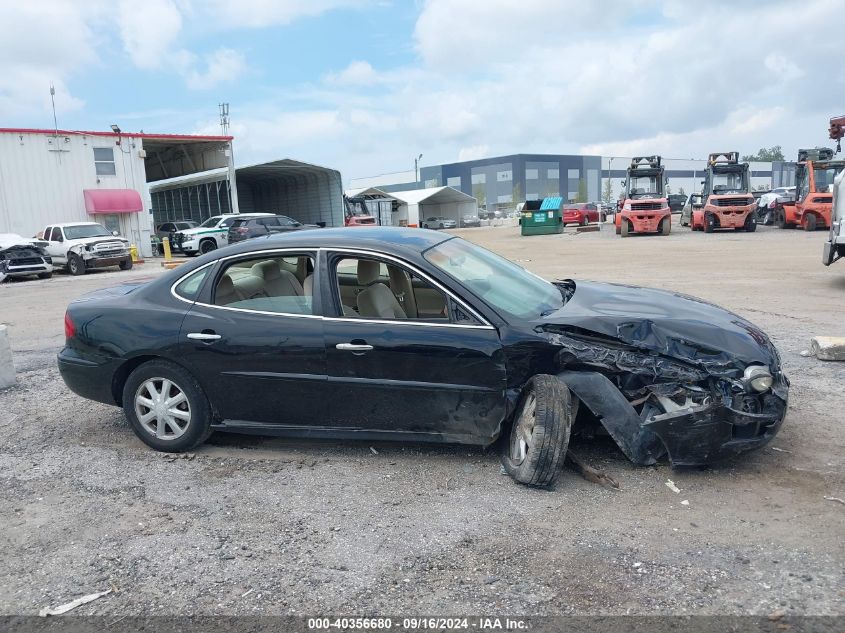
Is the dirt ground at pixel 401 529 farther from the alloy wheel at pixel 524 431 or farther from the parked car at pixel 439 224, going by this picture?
the parked car at pixel 439 224

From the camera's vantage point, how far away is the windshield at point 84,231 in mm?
21938

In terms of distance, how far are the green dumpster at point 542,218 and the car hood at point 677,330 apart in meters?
32.0

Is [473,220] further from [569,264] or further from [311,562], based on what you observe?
[311,562]

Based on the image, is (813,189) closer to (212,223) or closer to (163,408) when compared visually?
(212,223)

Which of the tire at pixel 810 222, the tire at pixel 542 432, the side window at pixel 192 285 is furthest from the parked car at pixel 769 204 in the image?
the side window at pixel 192 285

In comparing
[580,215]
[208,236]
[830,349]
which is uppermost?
[580,215]

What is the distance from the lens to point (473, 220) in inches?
2571

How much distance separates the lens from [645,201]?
1129 inches

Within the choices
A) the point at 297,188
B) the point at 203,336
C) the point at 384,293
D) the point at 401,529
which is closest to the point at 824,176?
the point at 384,293

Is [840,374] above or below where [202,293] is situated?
below

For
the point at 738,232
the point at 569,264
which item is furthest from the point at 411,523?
the point at 738,232

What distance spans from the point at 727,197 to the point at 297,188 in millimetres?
26127

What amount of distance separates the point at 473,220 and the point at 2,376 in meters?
60.4

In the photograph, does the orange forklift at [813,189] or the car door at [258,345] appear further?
the orange forklift at [813,189]
